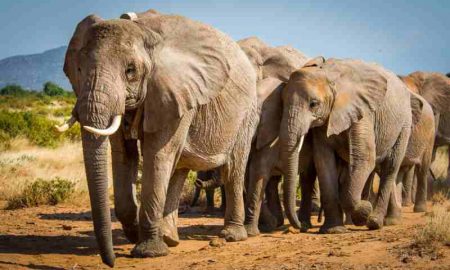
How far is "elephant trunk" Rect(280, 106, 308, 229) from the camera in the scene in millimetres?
9055

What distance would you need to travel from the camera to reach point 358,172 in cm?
956

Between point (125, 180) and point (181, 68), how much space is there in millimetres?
1286

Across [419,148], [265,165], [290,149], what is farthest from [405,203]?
[290,149]

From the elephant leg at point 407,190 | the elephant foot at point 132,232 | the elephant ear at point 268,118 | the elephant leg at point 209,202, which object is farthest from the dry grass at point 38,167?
the elephant leg at point 407,190

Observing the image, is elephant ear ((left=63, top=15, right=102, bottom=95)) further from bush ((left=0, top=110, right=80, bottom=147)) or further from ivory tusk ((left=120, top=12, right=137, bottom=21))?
bush ((left=0, top=110, right=80, bottom=147))

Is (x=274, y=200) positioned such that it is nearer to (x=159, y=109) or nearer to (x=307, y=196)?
(x=307, y=196)

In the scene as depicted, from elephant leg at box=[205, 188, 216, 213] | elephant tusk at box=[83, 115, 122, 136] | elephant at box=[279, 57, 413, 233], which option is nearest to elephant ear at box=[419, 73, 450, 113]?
elephant at box=[279, 57, 413, 233]

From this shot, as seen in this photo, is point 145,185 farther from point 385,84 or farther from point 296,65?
point 296,65

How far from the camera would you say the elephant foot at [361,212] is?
31.1 ft

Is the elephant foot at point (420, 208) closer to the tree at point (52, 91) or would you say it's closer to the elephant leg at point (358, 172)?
the elephant leg at point (358, 172)

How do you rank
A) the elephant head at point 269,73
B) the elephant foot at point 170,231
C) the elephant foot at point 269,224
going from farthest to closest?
the elephant foot at point 269,224
the elephant head at point 269,73
the elephant foot at point 170,231

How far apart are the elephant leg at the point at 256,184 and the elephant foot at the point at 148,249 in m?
2.12

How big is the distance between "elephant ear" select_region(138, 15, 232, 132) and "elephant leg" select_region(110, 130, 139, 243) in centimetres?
68

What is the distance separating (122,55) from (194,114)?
1466 millimetres
